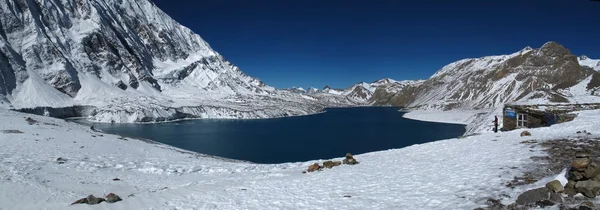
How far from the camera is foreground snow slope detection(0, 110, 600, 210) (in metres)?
13.4

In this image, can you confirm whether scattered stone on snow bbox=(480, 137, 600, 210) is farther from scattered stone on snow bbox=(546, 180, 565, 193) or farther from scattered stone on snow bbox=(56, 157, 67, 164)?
scattered stone on snow bbox=(56, 157, 67, 164)

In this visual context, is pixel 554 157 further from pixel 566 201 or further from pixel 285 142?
pixel 285 142

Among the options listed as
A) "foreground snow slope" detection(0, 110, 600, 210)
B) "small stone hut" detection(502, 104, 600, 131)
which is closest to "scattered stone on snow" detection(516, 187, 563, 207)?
"foreground snow slope" detection(0, 110, 600, 210)

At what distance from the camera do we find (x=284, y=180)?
1830 centimetres

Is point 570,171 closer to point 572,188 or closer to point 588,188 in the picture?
point 572,188

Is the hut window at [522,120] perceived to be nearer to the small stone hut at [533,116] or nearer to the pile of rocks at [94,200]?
the small stone hut at [533,116]

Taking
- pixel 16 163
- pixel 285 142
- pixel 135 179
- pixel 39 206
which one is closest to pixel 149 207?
pixel 39 206

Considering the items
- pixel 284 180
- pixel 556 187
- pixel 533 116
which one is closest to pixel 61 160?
pixel 284 180

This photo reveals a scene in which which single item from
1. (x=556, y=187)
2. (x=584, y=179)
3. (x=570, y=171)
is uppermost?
(x=570, y=171)

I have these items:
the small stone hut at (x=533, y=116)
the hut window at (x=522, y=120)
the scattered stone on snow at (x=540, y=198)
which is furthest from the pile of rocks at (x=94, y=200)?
the hut window at (x=522, y=120)

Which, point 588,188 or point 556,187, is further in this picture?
point 556,187

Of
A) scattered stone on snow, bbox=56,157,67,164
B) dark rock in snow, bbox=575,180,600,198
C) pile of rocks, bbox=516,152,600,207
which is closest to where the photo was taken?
dark rock in snow, bbox=575,180,600,198

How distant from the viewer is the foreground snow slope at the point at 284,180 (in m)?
13.4

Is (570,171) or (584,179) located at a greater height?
(570,171)
